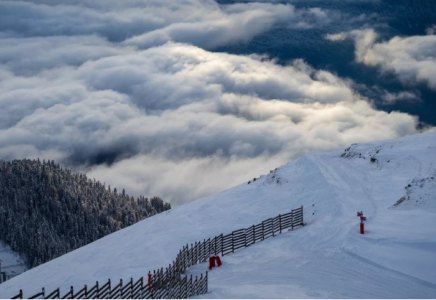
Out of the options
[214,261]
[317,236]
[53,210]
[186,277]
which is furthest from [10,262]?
[186,277]

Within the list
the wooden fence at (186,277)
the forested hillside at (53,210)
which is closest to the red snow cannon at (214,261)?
the wooden fence at (186,277)

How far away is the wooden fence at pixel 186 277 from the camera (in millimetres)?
36125

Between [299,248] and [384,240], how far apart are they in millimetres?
6340

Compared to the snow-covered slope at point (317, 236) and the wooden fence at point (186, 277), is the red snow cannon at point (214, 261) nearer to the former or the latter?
the snow-covered slope at point (317, 236)

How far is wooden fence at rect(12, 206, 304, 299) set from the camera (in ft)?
119

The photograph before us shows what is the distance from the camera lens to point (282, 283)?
39.3 metres

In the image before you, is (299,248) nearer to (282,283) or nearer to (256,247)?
(256,247)

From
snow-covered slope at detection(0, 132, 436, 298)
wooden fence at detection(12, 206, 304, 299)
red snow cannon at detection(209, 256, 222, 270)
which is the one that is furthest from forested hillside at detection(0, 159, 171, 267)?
red snow cannon at detection(209, 256, 222, 270)

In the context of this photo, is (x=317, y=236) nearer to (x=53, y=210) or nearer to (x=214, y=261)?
(x=214, y=261)

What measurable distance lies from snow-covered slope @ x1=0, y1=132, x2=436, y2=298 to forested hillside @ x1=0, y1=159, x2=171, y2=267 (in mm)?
100922

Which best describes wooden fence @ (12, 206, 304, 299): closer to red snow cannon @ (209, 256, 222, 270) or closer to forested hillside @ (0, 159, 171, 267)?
red snow cannon @ (209, 256, 222, 270)

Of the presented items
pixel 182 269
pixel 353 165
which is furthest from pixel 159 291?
pixel 353 165

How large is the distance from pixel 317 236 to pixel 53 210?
468 ft

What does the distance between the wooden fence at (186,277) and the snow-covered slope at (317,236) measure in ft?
3.50
